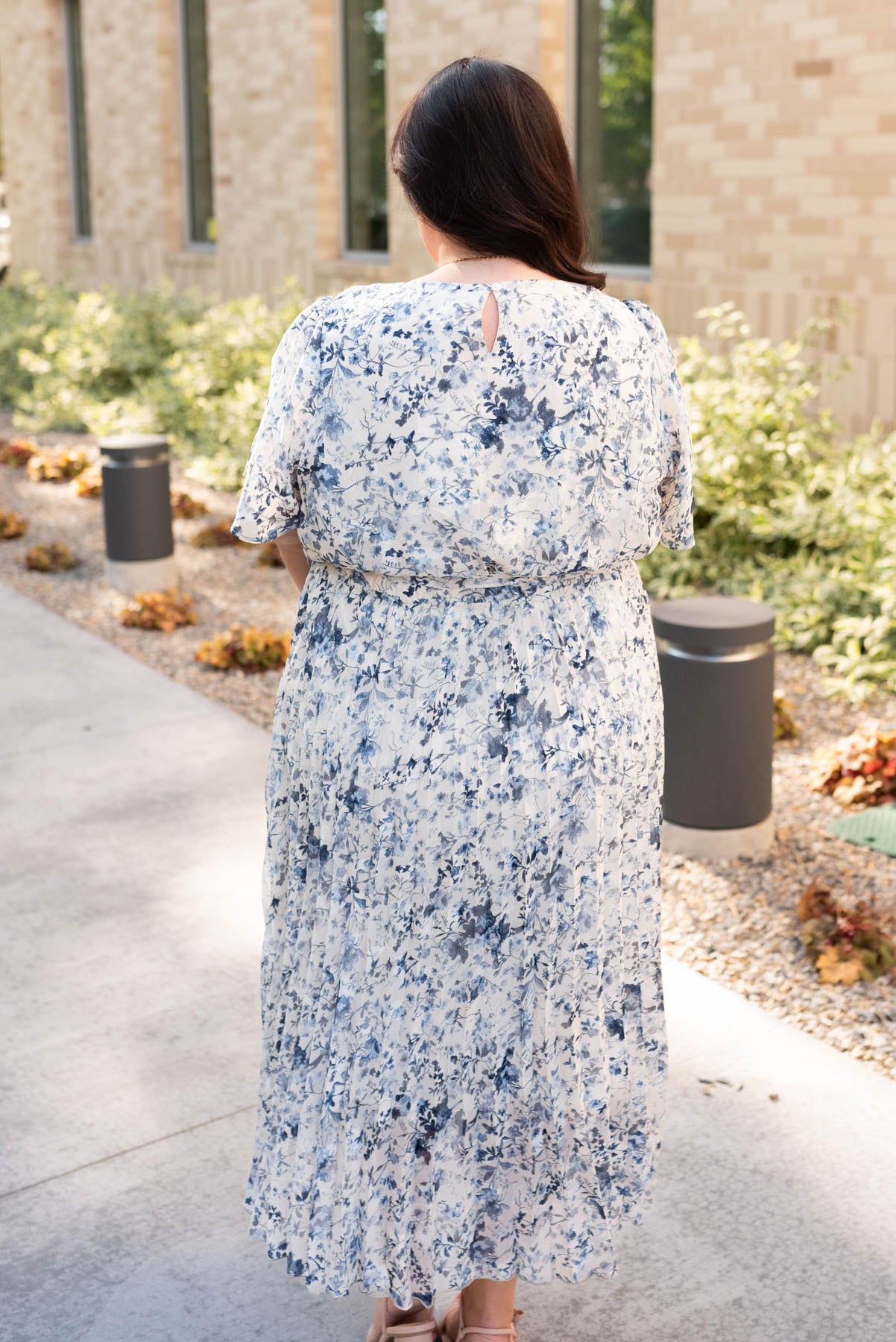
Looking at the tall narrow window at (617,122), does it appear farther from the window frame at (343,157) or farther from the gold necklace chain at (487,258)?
the gold necklace chain at (487,258)

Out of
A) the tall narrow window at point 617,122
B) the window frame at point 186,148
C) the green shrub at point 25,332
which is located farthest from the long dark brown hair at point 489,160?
the window frame at point 186,148

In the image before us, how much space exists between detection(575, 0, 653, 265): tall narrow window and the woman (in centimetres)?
799

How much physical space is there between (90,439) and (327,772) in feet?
36.7

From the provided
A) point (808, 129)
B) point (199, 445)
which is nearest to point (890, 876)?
point (808, 129)

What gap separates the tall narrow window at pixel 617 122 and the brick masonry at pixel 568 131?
0.16 m

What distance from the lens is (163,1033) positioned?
365 cm

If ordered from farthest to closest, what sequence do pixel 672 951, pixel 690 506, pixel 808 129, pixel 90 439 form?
pixel 90 439 → pixel 808 129 → pixel 672 951 → pixel 690 506

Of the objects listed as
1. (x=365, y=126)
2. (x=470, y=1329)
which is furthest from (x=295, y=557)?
(x=365, y=126)

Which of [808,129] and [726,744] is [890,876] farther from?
[808,129]

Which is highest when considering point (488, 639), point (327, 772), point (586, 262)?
point (586, 262)

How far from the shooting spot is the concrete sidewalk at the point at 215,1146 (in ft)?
8.80

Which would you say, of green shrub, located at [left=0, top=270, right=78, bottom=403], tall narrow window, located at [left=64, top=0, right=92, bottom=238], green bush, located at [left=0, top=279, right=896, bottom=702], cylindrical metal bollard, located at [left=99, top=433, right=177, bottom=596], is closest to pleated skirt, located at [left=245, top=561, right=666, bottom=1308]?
green bush, located at [left=0, top=279, right=896, bottom=702]

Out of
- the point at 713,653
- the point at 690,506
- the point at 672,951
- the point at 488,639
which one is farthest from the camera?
the point at 713,653

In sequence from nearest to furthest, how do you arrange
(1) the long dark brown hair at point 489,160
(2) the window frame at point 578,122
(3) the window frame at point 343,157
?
(1) the long dark brown hair at point 489,160 < (2) the window frame at point 578,122 < (3) the window frame at point 343,157
